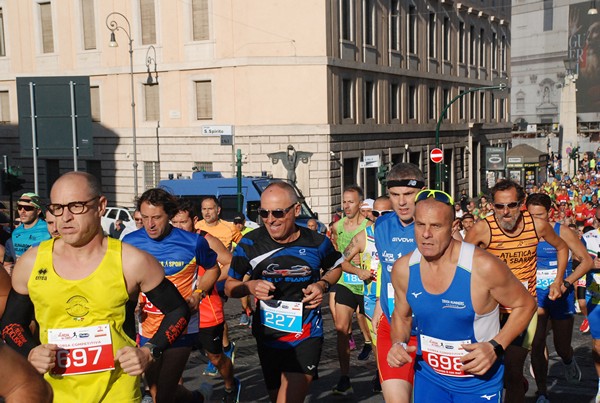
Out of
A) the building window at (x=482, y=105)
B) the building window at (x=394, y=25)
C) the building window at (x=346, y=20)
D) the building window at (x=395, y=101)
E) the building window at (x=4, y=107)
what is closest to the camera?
the building window at (x=346, y=20)

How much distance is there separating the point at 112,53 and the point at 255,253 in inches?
1209

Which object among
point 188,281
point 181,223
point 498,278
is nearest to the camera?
point 498,278

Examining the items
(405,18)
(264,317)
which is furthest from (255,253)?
(405,18)

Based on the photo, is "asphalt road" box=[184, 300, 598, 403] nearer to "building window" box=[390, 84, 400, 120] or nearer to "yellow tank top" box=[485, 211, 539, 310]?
"yellow tank top" box=[485, 211, 539, 310]

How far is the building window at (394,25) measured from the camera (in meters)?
38.2

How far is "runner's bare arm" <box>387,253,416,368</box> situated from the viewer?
4.60m

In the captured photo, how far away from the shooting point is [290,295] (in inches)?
223

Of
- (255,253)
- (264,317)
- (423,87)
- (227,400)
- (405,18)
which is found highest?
(405,18)

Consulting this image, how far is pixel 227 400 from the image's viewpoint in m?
7.34

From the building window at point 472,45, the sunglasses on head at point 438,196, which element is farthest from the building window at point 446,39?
the sunglasses on head at point 438,196

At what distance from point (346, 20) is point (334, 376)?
26.6 meters

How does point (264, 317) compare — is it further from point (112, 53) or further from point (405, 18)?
point (405, 18)

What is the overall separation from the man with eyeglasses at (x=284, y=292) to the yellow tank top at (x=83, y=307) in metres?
1.72

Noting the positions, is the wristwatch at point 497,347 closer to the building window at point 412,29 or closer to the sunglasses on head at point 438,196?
the sunglasses on head at point 438,196
